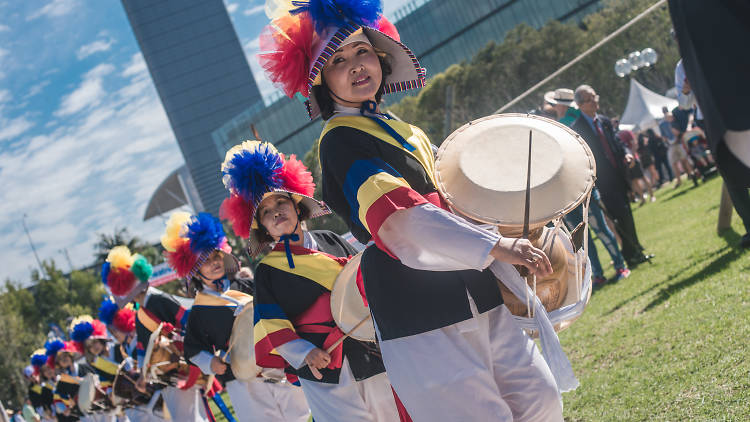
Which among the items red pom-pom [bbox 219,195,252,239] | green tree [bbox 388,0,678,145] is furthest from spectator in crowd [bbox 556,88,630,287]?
green tree [bbox 388,0,678,145]

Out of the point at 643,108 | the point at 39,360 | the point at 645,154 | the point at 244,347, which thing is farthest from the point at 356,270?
the point at 643,108

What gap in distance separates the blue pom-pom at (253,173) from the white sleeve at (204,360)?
A: 6.63 feet

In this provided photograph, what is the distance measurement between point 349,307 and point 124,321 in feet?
25.1

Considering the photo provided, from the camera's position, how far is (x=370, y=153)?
2766 mm

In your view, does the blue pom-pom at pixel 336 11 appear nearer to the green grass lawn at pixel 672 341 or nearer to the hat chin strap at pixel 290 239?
the hat chin strap at pixel 290 239

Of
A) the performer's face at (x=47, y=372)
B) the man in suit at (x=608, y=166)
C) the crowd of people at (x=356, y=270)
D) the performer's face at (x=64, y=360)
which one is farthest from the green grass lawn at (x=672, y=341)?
the performer's face at (x=47, y=372)

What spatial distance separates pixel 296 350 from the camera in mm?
4141

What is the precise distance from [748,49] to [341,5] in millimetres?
1754

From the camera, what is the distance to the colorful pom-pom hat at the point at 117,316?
10.3 meters

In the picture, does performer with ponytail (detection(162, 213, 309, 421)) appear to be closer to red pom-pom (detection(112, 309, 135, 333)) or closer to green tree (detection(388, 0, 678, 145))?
red pom-pom (detection(112, 309, 135, 333))

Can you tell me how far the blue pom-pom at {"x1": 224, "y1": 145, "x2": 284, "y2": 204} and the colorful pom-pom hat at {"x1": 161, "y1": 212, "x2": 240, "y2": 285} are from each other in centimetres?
179

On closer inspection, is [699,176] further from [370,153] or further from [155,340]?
[370,153]

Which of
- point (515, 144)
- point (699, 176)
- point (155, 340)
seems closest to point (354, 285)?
point (515, 144)

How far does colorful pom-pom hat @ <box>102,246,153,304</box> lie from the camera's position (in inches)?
369
